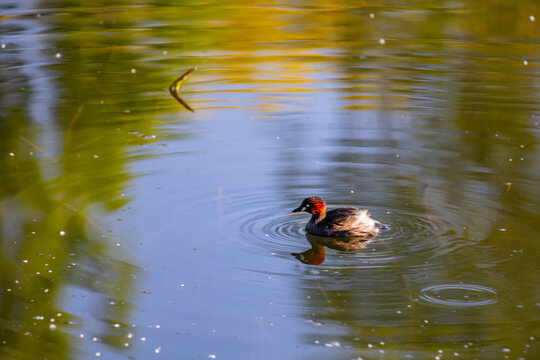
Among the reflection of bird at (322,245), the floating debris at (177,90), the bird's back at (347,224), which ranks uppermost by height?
the floating debris at (177,90)

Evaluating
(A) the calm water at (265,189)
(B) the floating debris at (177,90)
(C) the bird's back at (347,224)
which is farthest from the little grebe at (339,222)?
(B) the floating debris at (177,90)

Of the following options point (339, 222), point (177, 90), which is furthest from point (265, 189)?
point (177, 90)

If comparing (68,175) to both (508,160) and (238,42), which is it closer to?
(508,160)

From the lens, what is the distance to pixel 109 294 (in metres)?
5.34

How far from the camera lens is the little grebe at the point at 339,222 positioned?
6430 mm

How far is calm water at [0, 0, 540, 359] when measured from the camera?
4930mm

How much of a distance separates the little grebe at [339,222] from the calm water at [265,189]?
0.52ft

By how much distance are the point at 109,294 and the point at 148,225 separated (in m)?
1.37

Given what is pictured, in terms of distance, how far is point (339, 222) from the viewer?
648 cm

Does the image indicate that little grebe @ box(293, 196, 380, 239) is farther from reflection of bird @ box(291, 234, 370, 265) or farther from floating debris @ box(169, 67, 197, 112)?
floating debris @ box(169, 67, 197, 112)

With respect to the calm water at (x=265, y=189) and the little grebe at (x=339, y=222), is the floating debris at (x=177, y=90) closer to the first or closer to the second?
the calm water at (x=265, y=189)

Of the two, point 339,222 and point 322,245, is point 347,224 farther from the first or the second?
point 322,245

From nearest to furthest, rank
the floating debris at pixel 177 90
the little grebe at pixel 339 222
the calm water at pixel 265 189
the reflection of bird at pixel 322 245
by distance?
the calm water at pixel 265 189 → the reflection of bird at pixel 322 245 → the little grebe at pixel 339 222 → the floating debris at pixel 177 90

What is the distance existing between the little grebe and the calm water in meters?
0.16
